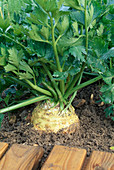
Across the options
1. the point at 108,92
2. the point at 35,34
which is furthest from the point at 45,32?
the point at 108,92

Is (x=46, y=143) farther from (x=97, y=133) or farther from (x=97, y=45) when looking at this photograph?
(x=97, y=45)

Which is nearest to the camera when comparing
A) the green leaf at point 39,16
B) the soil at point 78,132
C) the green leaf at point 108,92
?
the green leaf at point 39,16

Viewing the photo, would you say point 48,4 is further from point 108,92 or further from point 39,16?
point 108,92

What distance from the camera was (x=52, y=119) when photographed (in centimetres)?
135

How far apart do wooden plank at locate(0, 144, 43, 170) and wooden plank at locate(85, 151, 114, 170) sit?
0.76 ft

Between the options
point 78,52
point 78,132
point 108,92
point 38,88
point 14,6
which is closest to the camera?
point 78,52

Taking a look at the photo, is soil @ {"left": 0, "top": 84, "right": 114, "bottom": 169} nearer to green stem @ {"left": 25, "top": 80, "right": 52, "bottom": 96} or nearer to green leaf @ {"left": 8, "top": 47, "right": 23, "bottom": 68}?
green stem @ {"left": 25, "top": 80, "right": 52, "bottom": 96}

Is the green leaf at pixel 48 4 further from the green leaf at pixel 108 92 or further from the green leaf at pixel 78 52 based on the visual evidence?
the green leaf at pixel 108 92

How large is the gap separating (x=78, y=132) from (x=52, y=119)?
7.3 inches

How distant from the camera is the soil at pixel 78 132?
128 cm

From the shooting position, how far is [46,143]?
128 centimetres

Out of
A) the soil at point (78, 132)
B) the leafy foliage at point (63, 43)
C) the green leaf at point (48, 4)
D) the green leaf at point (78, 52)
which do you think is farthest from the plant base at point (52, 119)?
the green leaf at point (48, 4)

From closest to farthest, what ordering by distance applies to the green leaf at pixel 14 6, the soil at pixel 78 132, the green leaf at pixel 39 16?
the green leaf at pixel 39 16
the soil at pixel 78 132
the green leaf at pixel 14 6

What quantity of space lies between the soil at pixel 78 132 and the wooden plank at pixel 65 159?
178 millimetres
